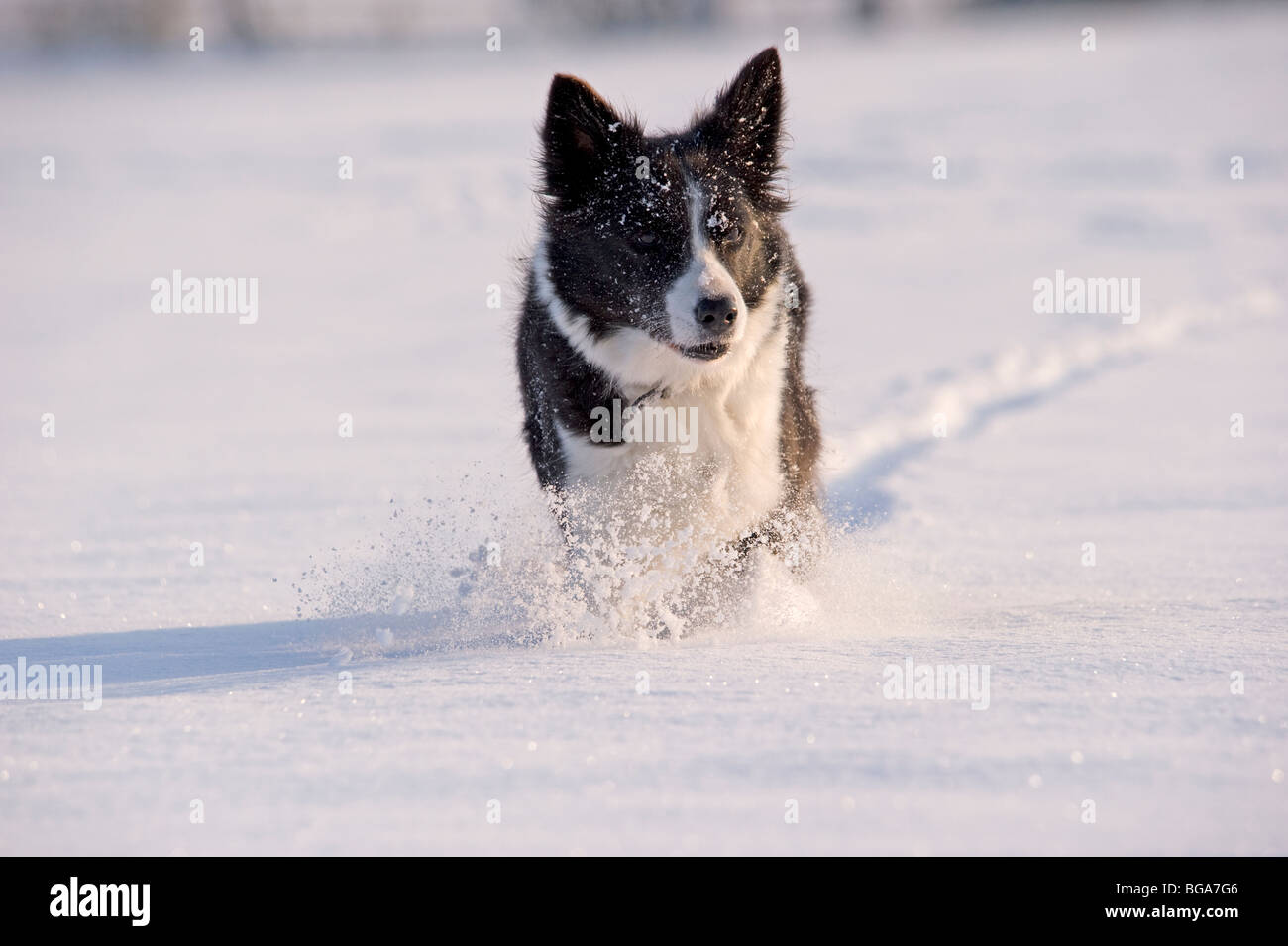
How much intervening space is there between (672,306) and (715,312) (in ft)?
0.56

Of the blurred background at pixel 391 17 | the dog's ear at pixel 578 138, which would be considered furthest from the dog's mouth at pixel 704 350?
the blurred background at pixel 391 17

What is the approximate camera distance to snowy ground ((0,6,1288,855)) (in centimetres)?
283

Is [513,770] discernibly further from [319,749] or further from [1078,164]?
[1078,164]

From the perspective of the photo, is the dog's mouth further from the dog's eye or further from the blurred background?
the blurred background

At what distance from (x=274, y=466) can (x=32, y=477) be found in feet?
4.01

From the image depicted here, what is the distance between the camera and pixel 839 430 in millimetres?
7750

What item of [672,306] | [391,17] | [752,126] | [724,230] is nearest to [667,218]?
[724,230]

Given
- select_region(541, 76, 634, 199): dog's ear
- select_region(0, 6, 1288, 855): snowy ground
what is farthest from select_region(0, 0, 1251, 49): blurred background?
select_region(541, 76, 634, 199): dog's ear

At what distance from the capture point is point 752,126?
15.5ft

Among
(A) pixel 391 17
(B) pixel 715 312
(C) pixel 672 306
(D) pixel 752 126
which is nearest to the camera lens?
(B) pixel 715 312

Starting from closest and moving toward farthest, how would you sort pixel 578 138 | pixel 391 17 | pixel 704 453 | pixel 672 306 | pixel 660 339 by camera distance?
pixel 672 306 → pixel 660 339 → pixel 704 453 → pixel 578 138 → pixel 391 17

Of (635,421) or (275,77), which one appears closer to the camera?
(635,421)

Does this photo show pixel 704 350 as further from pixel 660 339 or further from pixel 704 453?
pixel 704 453

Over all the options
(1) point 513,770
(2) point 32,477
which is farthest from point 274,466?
(1) point 513,770
